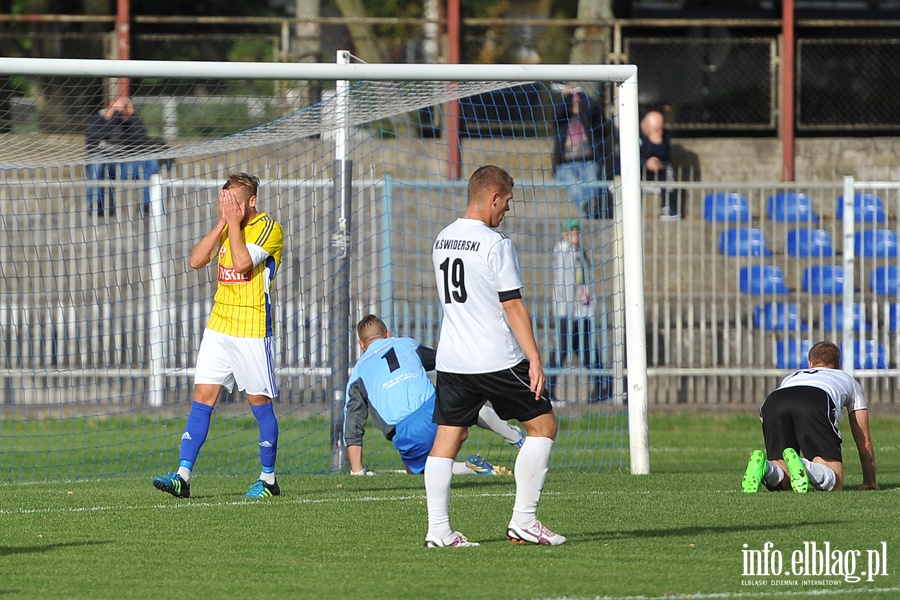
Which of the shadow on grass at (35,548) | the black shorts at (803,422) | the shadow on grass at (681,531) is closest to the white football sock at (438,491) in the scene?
the shadow on grass at (681,531)

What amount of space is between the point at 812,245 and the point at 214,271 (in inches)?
272

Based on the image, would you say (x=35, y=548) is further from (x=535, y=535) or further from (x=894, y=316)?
(x=894, y=316)

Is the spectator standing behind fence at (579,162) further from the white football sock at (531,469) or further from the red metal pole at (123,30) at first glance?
the white football sock at (531,469)

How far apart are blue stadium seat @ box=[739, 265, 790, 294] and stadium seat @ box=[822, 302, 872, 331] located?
524mm

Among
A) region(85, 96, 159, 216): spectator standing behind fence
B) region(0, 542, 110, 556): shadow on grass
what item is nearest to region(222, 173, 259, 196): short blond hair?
region(0, 542, 110, 556): shadow on grass

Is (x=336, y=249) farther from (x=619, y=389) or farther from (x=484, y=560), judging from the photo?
(x=484, y=560)

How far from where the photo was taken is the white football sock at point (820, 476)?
8917 mm

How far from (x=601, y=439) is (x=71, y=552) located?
22.9 ft

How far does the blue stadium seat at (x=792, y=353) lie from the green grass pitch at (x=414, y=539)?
5.32m

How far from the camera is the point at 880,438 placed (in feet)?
44.7

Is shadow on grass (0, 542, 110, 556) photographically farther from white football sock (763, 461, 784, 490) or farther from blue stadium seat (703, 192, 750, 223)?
blue stadium seat (703, 192, 750, 223)

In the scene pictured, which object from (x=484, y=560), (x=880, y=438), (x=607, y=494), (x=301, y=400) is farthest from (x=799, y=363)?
(x=484, y=560)

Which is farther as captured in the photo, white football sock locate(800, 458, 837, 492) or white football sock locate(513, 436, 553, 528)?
white football sock locate(800, 458, 837, 492)

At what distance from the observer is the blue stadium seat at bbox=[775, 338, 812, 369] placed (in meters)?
15.0
